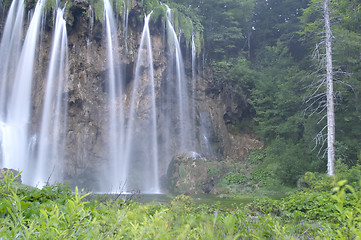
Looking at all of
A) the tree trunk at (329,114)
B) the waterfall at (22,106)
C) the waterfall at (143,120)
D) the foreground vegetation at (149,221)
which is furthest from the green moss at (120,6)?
the foreground vegetation at (149,221)

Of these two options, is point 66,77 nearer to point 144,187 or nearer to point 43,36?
point 43,36

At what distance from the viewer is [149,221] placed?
5.79 ft

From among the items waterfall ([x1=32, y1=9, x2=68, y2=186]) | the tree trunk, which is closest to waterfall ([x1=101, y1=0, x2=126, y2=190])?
waterfall ([x1=32, y1=9, x2=68, y2=186])

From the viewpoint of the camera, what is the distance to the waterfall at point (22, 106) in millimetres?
19125

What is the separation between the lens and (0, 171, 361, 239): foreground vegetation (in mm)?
1538

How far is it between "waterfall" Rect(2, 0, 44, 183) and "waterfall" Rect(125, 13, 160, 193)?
257 inches

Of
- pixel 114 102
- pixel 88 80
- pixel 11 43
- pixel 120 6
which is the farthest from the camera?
pixel 114 102

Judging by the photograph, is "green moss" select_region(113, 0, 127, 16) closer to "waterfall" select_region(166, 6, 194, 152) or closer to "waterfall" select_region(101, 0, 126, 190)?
"waterfall" select_region(101, 0, 126, 190)

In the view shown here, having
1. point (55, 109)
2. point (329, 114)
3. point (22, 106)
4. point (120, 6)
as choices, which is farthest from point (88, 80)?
point (329, 114)

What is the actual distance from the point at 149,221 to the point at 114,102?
69.2 feet

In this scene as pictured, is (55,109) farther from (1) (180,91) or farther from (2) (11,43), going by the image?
(1) (180,91)

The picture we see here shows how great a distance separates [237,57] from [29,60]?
58.5ft

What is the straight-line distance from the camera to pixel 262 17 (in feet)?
111

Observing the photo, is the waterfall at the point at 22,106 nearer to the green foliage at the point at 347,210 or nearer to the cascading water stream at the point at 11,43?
the cascading water stream at the point at 11,43
